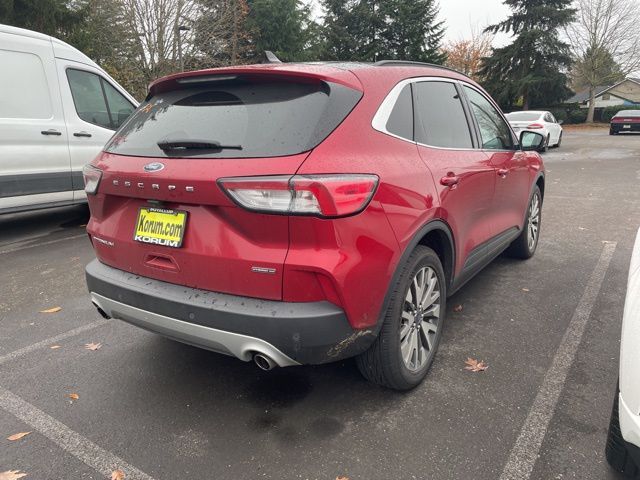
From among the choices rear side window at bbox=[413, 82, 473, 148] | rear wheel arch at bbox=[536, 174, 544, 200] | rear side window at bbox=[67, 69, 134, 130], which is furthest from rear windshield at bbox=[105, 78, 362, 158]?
rear side window at bbox=[67, 69, 134, 130]

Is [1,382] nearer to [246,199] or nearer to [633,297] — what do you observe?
[246,199]

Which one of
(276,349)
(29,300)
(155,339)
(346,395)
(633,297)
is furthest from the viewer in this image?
(29,300)

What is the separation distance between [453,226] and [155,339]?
2.12 meters

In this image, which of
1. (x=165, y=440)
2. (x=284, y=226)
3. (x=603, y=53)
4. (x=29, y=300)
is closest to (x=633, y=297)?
(x=284, y=226)

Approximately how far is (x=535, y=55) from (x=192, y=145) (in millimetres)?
40803

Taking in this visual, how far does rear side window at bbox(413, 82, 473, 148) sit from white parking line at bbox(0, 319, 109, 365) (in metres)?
2.68

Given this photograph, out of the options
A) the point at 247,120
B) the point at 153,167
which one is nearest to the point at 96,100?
the point at 153,167

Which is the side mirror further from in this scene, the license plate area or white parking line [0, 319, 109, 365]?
white parking line [0, 319, 109, 365]

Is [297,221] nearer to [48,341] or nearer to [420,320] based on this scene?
[420,320]

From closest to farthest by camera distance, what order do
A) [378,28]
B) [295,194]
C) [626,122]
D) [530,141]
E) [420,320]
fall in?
[295,194]
[420,320]
[530,141]
[626,122]
[378,28]

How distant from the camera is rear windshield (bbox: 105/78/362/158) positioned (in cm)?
212

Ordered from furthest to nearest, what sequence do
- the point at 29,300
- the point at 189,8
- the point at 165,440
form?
the point at 189,8 → the point at 29,300 → the point at 165,440

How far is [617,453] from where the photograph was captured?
1.87 metres

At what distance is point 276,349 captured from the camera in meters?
2.08
